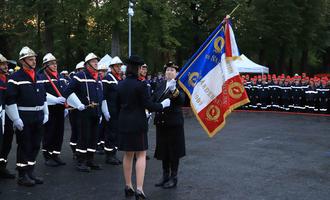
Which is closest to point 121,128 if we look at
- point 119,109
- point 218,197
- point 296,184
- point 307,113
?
point 119,109

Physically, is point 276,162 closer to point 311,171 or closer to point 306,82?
point 311,171

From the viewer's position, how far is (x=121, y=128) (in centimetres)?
636

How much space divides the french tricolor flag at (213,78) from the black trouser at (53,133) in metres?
3.17

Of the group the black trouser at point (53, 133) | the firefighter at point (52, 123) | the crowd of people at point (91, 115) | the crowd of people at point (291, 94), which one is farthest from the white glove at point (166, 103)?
the crowd of people at point (291, 94)

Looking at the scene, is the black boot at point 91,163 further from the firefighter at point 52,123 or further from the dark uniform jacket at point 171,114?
the dark uniform jacket at point 171,114

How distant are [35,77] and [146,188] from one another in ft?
8.63

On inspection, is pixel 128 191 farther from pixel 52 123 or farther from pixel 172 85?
pixel 52 123

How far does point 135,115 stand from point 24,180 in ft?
7.77

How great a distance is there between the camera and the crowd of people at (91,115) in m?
6.33

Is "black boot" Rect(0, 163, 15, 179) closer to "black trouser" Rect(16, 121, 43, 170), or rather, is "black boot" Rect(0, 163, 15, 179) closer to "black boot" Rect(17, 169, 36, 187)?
"black boot" Rect(17, 169, 36, 187)

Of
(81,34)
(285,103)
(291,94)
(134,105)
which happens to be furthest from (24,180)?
(81,34)

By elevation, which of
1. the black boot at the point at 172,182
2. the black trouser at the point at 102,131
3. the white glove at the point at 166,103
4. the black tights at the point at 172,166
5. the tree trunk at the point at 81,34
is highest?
the tree trunk at the point at 81,34

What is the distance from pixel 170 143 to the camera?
7.12 m

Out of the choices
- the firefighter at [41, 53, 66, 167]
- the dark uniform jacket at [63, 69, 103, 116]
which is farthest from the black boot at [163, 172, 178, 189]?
the firefighter at [41, 53, 66, 167]
